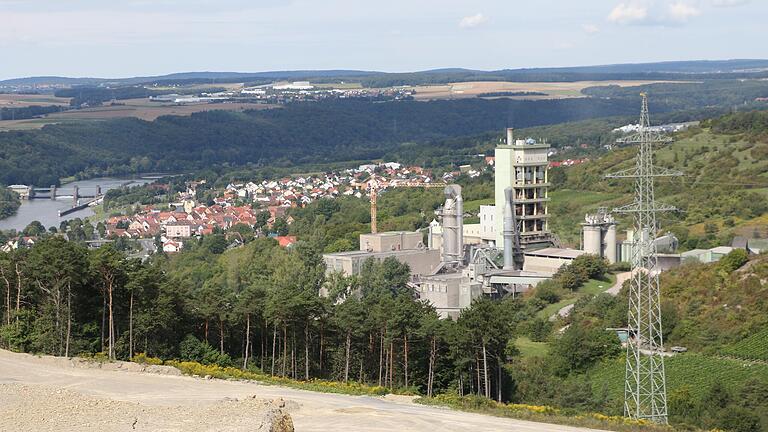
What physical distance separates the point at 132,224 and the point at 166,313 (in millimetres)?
74804

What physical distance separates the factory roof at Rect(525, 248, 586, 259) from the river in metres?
66.1

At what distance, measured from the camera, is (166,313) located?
137ft

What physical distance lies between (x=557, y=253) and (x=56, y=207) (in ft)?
308

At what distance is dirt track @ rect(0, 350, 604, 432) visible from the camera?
94.7ft

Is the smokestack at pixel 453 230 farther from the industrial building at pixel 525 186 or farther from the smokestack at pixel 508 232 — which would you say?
the smokestack at pixel 508 232

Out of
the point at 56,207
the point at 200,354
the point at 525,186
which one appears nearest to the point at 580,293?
the point at 525,186

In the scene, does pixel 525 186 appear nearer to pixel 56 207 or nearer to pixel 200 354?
pixel 200 354

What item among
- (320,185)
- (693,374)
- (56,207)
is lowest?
(56,207)

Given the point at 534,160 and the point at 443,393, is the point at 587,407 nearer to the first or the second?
the point at 443,393

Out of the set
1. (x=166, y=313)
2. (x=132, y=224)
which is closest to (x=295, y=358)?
(x=166, y=313)

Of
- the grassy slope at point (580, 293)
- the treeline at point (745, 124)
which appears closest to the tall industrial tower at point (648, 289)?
the grassy slope at point (580, 293)

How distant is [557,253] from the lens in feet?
206

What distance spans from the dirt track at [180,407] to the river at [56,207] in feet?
281

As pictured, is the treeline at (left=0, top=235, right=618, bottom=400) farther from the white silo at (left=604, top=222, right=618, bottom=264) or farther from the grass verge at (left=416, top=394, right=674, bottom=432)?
the white silo at (left=604, top=222, right=618, bottom=264)
